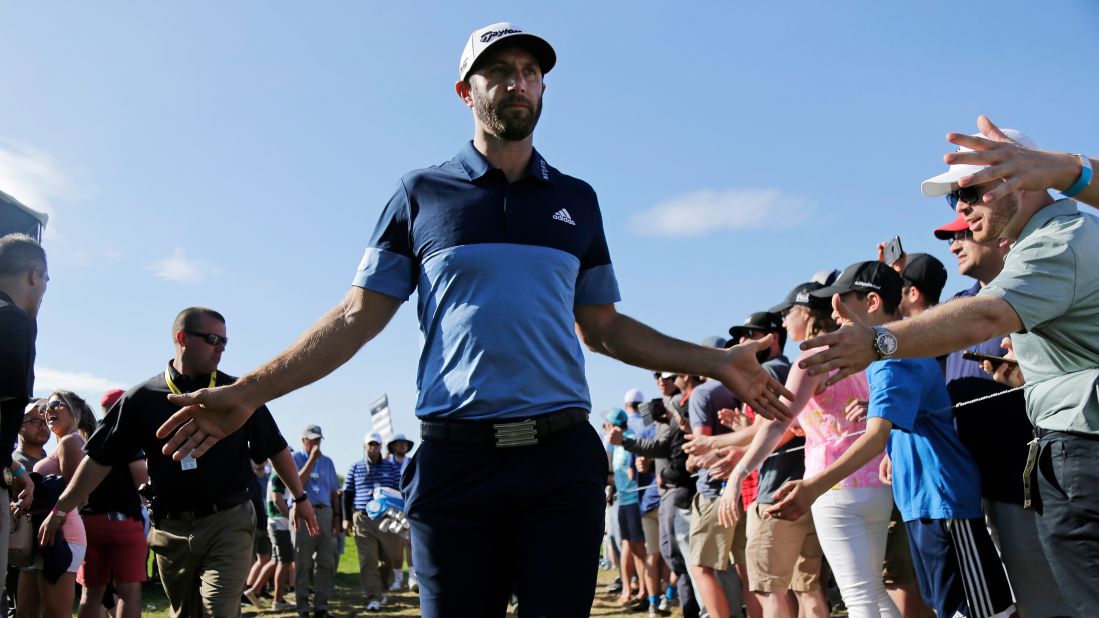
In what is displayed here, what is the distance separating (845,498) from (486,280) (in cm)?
309

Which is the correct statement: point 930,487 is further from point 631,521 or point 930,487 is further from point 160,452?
point 631,521

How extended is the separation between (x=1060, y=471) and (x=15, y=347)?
4800mm

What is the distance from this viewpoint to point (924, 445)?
4734 millimetres

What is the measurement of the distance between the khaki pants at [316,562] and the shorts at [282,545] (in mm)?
402

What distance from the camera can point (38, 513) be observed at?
723 centimetres

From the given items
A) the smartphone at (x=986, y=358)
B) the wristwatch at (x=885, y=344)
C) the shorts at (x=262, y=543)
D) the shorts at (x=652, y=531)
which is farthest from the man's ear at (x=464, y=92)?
the shorts at (x=262, y=543)

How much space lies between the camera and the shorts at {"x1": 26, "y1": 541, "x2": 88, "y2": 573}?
7000 mm

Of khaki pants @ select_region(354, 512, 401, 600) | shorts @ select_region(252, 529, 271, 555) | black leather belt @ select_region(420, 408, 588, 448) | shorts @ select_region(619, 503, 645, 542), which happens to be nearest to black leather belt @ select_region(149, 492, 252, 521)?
black leather belt @ select_region(420, 408, 588, 448)

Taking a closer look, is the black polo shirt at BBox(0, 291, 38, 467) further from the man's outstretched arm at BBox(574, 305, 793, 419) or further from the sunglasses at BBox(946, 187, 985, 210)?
the sunglasses at BBox(946, 187, 985, 210)

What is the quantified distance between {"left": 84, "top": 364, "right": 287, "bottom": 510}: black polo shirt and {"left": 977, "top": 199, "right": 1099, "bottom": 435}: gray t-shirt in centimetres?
484

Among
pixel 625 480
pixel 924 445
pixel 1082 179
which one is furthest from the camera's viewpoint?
pixel 625 480

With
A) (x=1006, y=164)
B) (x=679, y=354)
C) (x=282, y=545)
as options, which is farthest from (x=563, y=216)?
(x=282, y=545)

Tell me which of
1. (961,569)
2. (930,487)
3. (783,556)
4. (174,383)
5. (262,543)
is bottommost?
(961,569)

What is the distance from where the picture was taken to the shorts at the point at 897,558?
233 inches
